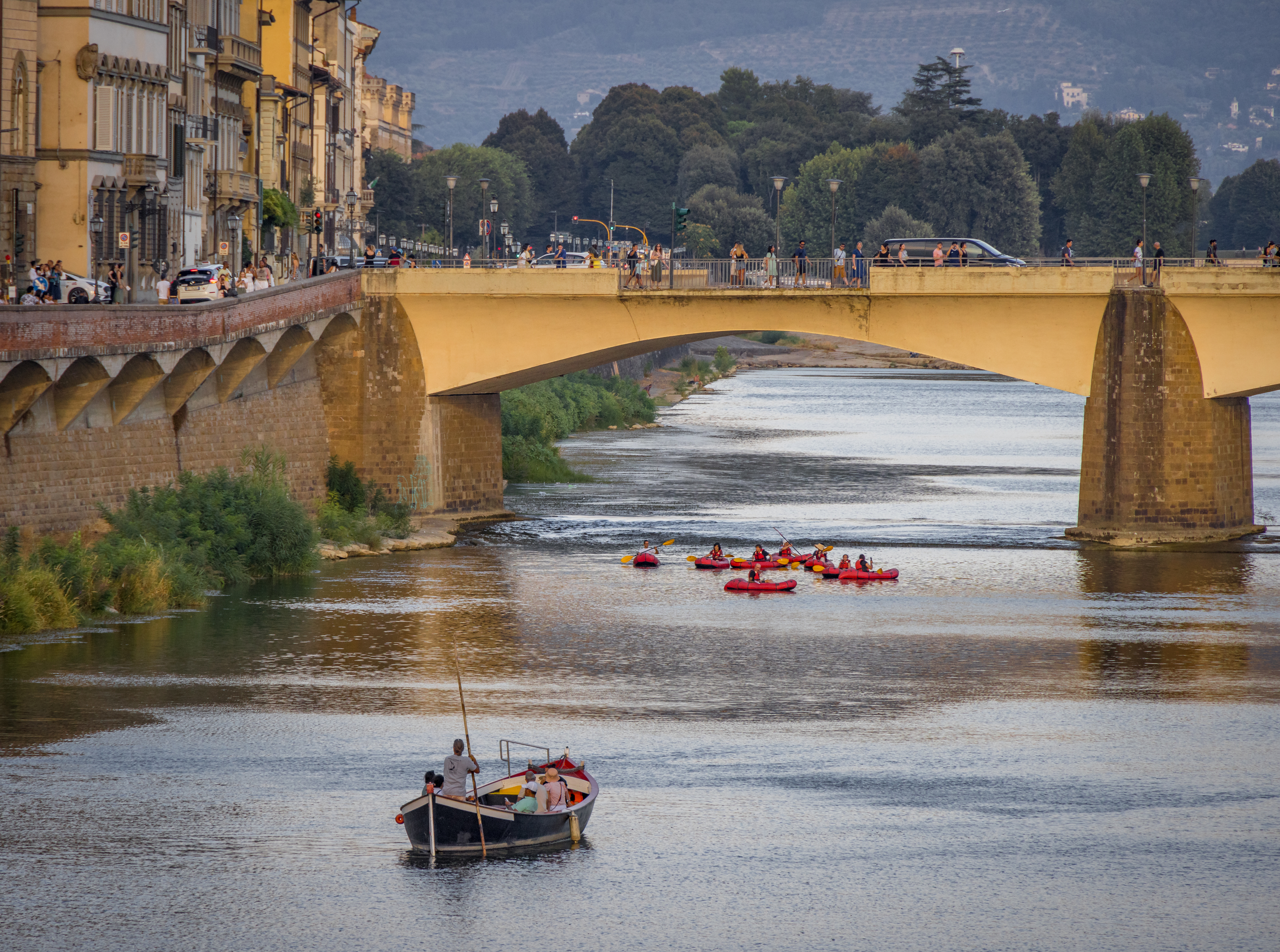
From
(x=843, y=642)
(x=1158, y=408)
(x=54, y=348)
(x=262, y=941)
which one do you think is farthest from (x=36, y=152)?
(x=262, y=941)

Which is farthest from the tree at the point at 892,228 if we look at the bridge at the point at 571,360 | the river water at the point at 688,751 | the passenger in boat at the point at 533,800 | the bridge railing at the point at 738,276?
the passenger in boat at the point at 533,800

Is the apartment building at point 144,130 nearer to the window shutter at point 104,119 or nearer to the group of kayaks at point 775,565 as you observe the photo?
the window shutter at point 104,119

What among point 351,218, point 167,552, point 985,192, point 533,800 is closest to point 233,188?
point 167,552

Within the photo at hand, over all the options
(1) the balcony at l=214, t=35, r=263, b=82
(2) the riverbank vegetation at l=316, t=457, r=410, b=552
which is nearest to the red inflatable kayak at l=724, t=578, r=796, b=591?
(2) the riverbank vegetation at l=316, t=457, r=410, b=552

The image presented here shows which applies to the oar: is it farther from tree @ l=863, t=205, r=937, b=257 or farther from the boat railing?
tree @ l=863, t=205, r=937, b=257

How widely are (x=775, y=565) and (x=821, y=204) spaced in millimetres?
129365

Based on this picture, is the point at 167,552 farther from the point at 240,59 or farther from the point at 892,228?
the point at 892,228

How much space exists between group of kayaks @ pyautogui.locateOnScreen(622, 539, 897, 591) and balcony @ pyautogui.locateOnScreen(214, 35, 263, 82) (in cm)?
2832

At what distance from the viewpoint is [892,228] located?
16688cm

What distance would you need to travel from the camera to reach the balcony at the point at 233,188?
74.8 metres

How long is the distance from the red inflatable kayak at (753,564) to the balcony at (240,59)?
30.8 meters

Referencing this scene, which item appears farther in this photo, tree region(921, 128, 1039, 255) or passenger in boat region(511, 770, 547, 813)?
tree region(921, 128, 1039, 255)

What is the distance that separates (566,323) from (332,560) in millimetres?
11788

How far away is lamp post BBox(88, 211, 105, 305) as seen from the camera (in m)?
61.2
